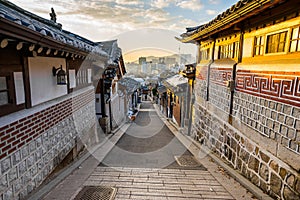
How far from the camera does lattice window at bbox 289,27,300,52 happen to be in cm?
340

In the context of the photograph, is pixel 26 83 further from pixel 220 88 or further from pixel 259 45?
pixel 220 88

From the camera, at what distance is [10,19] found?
2271 millimetres

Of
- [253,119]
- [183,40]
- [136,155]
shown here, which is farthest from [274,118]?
[183,40]

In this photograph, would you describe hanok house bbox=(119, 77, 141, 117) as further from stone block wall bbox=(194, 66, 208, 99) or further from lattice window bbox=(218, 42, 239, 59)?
lattice window bbox=(218, 42, 239, 59)

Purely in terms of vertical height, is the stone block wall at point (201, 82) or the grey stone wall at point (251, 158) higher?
the stone block wall at point (201, 82)

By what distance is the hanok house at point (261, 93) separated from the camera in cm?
341

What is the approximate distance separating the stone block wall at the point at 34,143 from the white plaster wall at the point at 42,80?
21cm

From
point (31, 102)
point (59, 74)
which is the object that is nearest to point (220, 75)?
point (59, 74)

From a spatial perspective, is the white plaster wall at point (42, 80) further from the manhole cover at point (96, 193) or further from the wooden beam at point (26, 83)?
the manhole cover at point (96, 193)

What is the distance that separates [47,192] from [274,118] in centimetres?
509

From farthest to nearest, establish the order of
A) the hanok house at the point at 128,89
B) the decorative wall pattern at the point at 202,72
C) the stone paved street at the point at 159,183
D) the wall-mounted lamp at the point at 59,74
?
the hanok house at the point at 128,89 → the decorative wall pattern at the point at 202,72 → the wall-mounted lamp at the point at 59,74 → the stone paved street at the point at 159,183

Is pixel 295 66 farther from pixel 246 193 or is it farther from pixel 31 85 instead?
pixel 31 85

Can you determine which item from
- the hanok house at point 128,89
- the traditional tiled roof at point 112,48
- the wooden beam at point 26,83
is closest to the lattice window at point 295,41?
the wooden beam at point 26,83

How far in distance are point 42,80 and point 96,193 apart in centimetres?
294
